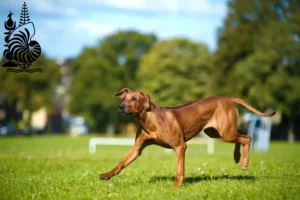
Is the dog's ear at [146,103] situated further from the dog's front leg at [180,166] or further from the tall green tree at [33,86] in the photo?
the tall green tree at [33,86]

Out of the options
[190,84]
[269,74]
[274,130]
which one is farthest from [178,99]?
[269,74]

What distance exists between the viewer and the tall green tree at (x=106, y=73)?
249 ft

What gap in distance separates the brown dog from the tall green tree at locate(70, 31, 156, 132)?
6487 cm

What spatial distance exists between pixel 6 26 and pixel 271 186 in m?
6.41

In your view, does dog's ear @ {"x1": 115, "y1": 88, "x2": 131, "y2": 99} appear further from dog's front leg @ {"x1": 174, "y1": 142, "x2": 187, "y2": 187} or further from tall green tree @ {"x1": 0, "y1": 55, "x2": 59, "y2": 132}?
tall green tree @ {"x1": 0, "y1": 55, "x2": 59, "y2": 132}

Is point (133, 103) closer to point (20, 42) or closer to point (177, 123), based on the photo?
point (177, 123)

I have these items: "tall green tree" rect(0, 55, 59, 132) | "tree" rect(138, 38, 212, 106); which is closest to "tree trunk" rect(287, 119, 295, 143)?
"tree" rect(138, 38, 212, 106)

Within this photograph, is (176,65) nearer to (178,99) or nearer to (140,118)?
(178,99)

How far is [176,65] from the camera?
68.1 meters

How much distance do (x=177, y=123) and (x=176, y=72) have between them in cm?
6024

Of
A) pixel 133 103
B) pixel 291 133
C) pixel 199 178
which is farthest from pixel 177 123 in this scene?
pixel 291 133

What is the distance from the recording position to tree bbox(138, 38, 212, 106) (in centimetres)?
6738

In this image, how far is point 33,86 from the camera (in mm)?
69500

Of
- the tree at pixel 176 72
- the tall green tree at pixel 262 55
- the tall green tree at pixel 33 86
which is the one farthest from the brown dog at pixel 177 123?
the tall green tree at pixel 33 86
